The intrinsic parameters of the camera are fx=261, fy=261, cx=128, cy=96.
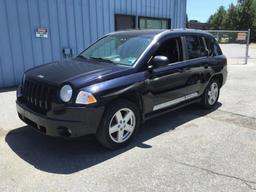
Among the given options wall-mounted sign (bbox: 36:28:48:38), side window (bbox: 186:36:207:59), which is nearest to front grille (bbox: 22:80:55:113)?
side window (bbox: 186:36:207:59)

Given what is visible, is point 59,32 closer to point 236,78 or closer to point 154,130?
point 154,130

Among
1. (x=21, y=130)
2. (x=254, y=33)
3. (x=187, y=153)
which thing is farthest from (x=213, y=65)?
(x=254, y=33)

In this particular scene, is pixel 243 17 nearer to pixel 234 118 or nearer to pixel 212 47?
pixel 212 47

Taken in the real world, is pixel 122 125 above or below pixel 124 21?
below

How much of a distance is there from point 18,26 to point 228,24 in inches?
1842

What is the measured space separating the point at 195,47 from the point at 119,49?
175 centimetres

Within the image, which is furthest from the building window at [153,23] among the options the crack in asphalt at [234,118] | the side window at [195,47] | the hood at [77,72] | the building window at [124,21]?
the hood at [77,72]

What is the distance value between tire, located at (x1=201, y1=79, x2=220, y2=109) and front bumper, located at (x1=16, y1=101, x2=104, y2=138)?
308 centimetres

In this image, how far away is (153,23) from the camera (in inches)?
480

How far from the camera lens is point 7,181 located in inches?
123

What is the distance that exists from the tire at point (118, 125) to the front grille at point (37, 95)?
2.59 feet

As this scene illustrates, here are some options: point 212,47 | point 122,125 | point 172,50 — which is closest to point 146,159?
point 122,125

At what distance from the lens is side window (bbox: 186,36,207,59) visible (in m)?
5.16

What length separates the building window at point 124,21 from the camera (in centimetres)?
1053
